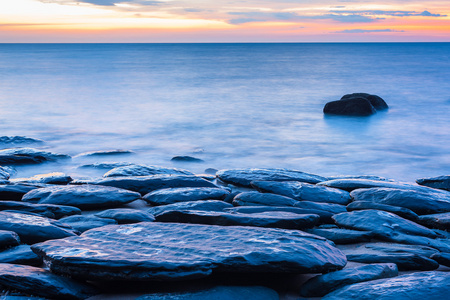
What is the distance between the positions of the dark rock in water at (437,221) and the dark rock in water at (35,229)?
2872mm

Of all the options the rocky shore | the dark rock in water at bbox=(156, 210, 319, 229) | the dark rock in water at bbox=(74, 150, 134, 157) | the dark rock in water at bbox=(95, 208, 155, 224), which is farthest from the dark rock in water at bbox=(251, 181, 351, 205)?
the dark rock in water at bbox=(74, 150, 134, 157)

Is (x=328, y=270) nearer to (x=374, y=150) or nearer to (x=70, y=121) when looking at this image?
(x=374, y=150)

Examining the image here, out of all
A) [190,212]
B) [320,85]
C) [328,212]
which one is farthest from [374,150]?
[320,85]

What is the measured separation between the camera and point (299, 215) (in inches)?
137

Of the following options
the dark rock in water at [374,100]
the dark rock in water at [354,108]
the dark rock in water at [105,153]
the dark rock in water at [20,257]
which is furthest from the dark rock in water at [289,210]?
the dark rock in water at [374,100]

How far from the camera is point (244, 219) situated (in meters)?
3.34

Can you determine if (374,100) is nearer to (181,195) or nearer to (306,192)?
(306,192)

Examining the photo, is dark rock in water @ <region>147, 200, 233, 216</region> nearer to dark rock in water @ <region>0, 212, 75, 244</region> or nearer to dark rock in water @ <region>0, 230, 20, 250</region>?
dark rock in water @ <region>0, 212, 75, 244</region>

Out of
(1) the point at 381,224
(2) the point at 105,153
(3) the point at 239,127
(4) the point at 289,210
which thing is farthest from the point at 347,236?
(3) the point at 239,127

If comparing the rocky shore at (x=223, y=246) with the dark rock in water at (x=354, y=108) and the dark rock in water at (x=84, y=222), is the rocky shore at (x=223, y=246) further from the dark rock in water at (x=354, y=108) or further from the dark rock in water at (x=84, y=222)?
the dark rock in water at (x=354, y=108)

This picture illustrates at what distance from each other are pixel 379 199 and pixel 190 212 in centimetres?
200

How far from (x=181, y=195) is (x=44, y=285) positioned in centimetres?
216

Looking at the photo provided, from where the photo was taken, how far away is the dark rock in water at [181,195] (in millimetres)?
4375

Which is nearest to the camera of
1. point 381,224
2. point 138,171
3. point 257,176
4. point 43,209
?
point 381,224
